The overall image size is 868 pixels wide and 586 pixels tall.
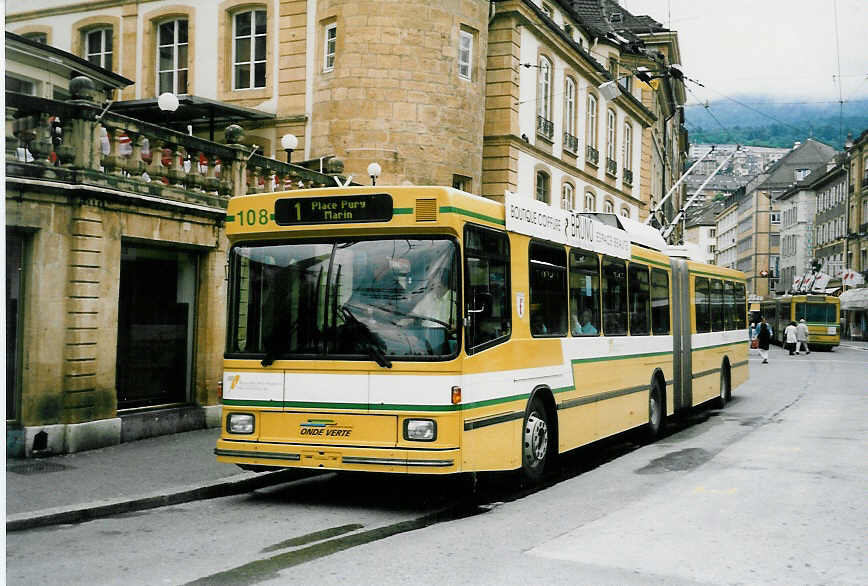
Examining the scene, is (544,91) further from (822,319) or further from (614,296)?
(822,319)

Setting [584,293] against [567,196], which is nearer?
[584,293]

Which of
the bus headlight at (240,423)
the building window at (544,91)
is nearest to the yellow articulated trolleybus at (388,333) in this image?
the bus headlight at (240,423)

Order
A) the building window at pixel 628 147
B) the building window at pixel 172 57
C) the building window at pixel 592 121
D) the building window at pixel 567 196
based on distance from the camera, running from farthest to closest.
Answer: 1. the building window at pixel 628 147
2. the building window at pixel 592 121
3. the building window at pixel 567 196
4. the building window at pixel 172 57

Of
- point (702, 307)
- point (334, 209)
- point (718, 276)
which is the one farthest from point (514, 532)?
point (718, 276)

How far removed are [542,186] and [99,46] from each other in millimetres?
13599

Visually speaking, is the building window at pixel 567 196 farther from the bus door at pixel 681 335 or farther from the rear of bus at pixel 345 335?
the rear of bus at pixel 345 335

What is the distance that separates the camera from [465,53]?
24.4 m

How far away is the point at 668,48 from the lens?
54.6 metres

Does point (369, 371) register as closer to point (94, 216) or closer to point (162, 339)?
point (94, 216)

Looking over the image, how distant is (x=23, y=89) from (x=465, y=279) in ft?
32.2

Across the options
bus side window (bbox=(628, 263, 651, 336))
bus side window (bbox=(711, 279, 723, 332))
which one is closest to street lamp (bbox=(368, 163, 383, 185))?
bus side window (bbox=(711, 279, 723, 332))

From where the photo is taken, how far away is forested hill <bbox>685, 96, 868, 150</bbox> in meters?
28.5

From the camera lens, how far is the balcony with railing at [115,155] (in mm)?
11617

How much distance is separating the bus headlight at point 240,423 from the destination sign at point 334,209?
186 cm
